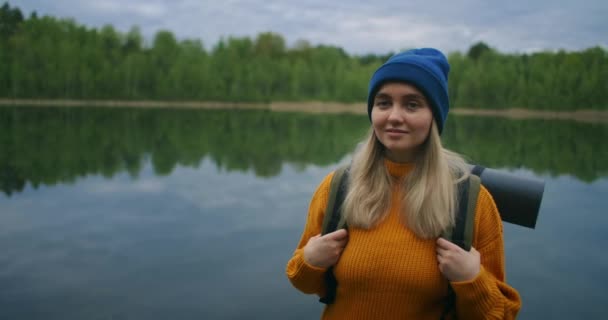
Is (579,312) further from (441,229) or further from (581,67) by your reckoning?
(581,67)

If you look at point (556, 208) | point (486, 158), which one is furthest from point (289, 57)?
point (556, 208)

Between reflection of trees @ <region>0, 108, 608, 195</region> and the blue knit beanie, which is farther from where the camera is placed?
reflection of trees @ <region>0, 108, 608, 195</region>

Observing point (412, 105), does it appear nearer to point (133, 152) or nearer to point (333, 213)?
point (333, 213)

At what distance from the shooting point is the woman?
1883 mm

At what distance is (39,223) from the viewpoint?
34.4ft

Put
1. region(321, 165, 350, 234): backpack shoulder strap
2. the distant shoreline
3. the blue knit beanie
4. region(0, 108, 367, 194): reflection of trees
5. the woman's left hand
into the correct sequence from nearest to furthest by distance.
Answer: the woman's left hand
the blue knit beanie
region(321, 165, 350, 234): backpack shoulder strap
region(0, 108, 367, 194): reflection of trees
the distant shoreline

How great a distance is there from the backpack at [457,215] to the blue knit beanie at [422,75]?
1.00ft

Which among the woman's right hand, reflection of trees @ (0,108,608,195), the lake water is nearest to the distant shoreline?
reflection of trees @ (0,108,608,195)

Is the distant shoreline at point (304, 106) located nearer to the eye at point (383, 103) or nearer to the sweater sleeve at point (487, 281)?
the eye at point (383, 103)

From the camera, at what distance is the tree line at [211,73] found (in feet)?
259

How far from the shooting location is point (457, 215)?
6.23 feet

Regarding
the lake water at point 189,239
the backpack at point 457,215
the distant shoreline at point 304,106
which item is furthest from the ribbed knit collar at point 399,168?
the distant shoreline at point 304,106

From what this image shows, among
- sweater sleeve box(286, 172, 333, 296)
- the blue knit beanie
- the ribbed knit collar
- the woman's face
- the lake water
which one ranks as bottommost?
the lake water

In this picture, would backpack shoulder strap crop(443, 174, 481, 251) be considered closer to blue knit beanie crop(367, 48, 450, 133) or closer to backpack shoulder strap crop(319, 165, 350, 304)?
blue knit beanie crop(367, 48, 450, 133)
